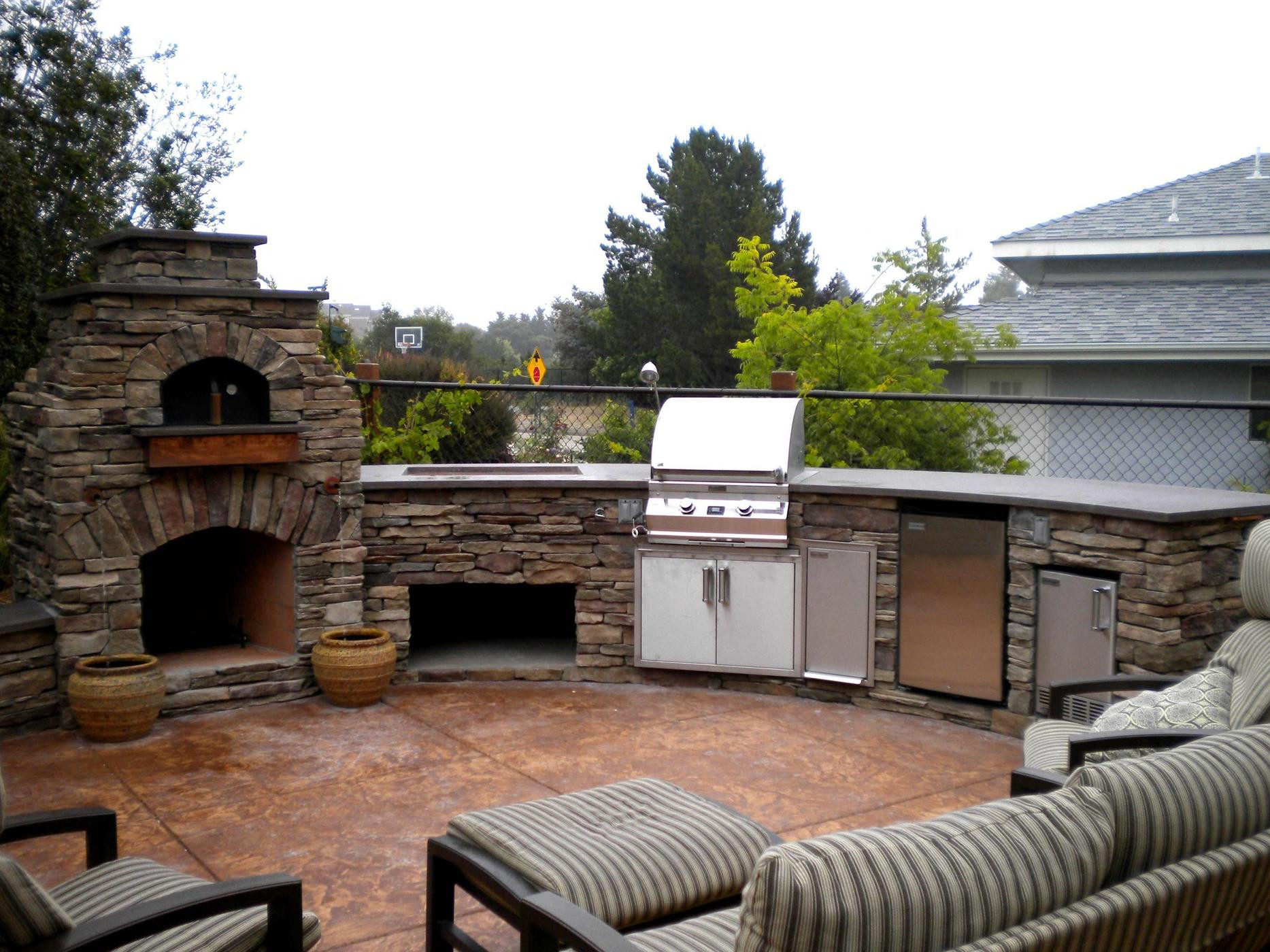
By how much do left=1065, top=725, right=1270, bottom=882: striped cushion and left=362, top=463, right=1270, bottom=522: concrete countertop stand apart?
109 inches

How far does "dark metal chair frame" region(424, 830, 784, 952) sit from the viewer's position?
2332 mm

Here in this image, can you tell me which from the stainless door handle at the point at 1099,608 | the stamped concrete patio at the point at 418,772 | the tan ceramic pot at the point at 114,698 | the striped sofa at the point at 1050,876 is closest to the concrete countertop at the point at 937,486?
the stainless door handle at the point at 1099,608

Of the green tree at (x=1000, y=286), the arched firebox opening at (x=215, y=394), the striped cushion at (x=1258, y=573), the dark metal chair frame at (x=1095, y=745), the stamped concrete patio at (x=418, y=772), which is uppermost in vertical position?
the green tree at (x=1000, y=286)

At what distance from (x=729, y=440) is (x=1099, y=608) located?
6.45ft

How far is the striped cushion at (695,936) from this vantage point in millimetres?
2297

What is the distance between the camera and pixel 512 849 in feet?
9.12

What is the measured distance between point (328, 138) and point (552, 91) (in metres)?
2.82

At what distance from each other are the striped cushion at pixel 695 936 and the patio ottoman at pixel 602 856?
0.24 meters

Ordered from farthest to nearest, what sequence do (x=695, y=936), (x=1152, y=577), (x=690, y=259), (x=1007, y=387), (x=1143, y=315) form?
1. (x=690, y=259)
2. (x=1007, y=387)
3. (x=1143, y=315)
4. (x=1152, y=577)
5. (x=695, y=936)

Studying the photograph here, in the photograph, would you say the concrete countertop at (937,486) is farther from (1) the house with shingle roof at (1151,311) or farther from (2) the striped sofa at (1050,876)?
(1) the house with shingle roof at (1151,311)

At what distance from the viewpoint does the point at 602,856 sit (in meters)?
2.78

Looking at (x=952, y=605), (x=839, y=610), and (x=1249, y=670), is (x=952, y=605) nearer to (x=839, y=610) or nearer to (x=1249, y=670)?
(x=839, y=610)

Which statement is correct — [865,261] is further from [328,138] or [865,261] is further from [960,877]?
[960,877]

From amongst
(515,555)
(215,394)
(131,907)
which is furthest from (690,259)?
(131,907)
